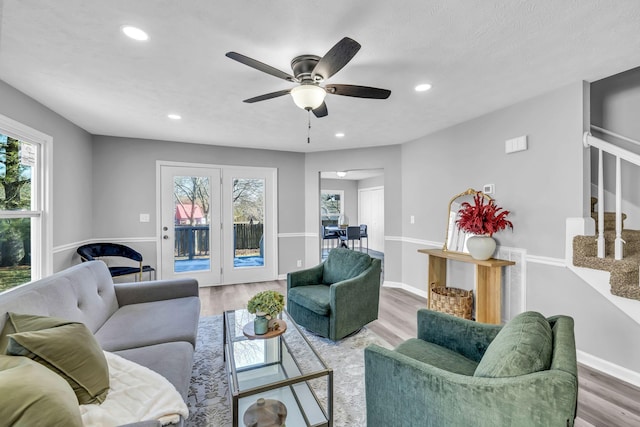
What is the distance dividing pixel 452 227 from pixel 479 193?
0.61m

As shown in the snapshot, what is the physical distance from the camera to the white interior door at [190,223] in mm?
4453

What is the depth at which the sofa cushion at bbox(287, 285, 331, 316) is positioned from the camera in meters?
2.69

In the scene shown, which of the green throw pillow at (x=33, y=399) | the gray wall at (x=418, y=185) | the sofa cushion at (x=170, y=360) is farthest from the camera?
the gray wall at (x=418, y=185)

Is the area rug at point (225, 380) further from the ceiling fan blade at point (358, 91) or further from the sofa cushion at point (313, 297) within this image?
the ceiling fan blade at point (358, 91)

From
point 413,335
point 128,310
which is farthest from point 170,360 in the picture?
point 413,335

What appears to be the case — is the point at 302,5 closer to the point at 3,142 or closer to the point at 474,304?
the point at 3,142

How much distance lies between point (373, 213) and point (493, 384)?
8245 millimetres

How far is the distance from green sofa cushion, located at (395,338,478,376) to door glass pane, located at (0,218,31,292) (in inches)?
137

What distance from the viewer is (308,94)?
194cm

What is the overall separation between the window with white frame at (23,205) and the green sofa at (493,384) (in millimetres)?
3383

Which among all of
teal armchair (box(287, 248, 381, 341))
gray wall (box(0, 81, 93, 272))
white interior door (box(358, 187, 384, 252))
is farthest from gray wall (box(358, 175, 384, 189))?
gray wall (box(0, 81, 93, 272))

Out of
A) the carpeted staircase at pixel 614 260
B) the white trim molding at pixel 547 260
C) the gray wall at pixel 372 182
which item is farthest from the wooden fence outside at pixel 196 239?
the gray wall at pixel 372 182

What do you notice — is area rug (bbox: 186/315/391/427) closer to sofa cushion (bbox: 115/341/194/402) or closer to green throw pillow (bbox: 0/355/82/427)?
sofa cushion (bbox: 115/341/194/402)

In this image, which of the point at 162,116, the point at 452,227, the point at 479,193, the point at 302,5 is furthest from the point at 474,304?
the point at 162,116
